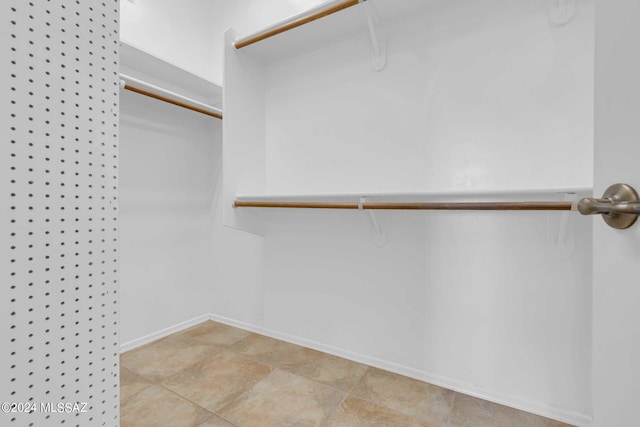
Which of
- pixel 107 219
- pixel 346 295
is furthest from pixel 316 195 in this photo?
pixel 107 219

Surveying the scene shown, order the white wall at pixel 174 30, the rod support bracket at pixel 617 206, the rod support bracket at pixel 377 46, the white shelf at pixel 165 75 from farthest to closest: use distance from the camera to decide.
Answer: the white wall at pixel 174 30, the white shelf at pixel 165 75, the rod support bracket at pixel 377 46, the rod support bracket at pixel 617 206

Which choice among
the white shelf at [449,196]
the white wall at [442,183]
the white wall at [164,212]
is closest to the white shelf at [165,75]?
the white wall at [164,212]

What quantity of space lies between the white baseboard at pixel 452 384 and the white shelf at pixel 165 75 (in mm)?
1742

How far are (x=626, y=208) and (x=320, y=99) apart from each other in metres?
1.60

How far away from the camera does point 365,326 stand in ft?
5.66

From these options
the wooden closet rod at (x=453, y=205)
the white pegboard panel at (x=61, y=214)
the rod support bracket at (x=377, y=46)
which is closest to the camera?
the white pegboard panel at (x=61, y=214)

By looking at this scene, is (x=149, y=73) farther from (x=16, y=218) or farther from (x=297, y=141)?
(x=16, y=218)

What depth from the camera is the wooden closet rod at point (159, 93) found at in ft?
5.10

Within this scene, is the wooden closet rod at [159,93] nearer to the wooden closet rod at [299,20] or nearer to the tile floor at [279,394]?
the wooden closet rod at [299,20]

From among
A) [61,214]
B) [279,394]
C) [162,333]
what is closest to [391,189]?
[279,394]

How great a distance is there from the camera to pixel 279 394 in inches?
57.5

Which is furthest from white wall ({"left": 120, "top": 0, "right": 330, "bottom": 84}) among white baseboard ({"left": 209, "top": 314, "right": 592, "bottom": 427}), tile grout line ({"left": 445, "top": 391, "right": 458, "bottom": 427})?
tile grout line ({"left": 445, "top": 391, "right": 458, "bottom": 427})

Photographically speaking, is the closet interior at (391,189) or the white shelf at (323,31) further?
the white shelf at (323,31)

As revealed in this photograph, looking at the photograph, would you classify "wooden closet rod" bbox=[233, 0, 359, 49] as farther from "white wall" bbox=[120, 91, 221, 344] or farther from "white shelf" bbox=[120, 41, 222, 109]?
"white wall" bbox=[120, 91, 221, 344]
